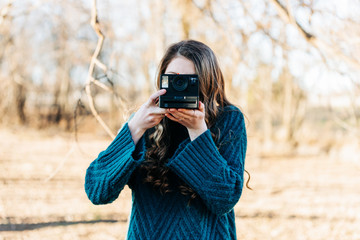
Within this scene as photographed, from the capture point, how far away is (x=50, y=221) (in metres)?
4.32

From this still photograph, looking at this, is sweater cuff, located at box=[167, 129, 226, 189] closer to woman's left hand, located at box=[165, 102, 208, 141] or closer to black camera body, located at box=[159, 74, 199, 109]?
woman's left hand, located at box=[165, 102, 208, 141]

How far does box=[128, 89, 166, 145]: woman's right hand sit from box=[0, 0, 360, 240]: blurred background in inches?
10.7

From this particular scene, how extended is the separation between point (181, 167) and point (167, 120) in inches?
10.9

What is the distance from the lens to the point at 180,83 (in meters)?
1.22

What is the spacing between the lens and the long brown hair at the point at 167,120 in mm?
1252

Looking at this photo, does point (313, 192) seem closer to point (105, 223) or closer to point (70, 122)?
point (105, 223)

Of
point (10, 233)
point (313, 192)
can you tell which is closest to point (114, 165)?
point (10, 233)

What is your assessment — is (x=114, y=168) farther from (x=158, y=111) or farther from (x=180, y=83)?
(x=180, y=83)

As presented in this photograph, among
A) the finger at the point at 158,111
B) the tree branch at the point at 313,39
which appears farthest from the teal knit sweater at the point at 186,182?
the tree branch at the point at 313,39

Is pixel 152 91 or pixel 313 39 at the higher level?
pixel 313 39

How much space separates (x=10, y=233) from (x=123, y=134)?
3.39 metres

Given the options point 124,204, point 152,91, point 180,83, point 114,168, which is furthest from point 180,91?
point 152,91

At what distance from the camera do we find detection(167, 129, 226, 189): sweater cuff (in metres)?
1.16

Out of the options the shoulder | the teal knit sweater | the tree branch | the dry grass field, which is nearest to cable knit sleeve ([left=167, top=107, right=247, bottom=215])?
the teal knit sweater
